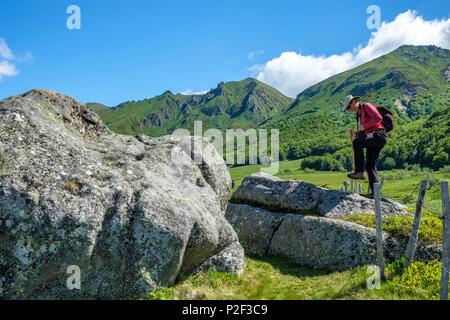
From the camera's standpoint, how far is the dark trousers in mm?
19641

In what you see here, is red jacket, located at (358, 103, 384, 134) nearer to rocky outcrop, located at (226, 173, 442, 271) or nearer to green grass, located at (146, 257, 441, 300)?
rocky outcrop, located at (226, 173, 442, 271)

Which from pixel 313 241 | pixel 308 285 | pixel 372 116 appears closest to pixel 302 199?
pixel 313 241

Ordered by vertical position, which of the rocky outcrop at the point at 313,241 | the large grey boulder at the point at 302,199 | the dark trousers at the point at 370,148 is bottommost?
the rocky outcrop at the point at 313,241

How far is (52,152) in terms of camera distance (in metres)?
14.5

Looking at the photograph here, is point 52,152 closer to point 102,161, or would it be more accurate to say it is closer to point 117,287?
point 102,161

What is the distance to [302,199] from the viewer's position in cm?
2155

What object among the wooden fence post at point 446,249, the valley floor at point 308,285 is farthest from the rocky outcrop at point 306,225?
the wooden fence post at point 446,249

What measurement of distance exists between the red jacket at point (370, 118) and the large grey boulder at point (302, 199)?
12.1 feet

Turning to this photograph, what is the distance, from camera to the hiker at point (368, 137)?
19.6 metres

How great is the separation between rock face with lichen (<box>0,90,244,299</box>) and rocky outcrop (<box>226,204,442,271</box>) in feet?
11.9

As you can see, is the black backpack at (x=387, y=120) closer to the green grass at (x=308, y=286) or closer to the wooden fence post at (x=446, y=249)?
the green grass at (x=308, y=286)

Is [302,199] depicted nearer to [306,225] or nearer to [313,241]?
[306,225]

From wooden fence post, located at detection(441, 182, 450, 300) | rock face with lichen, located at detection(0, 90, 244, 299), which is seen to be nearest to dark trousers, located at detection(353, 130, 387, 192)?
wooden fence post, located at detection(441, 182, 450, 300)

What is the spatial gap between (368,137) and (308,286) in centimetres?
827
